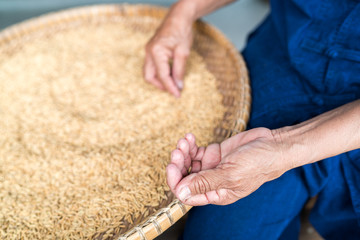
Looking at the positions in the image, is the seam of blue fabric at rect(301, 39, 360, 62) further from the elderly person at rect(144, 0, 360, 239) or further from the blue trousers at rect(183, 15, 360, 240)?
the blue trousers at rect(183, 15, 360, 240)

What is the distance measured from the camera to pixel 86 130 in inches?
44.4

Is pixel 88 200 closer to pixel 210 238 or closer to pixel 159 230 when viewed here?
pixel 159 230

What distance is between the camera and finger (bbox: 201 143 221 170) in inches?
33.4

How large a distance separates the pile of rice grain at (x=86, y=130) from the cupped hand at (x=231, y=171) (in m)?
0.16

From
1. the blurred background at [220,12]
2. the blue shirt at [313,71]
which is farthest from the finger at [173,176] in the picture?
the blurred background at [220,12]

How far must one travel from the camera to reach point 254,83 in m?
1.18

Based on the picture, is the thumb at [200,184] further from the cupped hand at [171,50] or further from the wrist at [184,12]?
the wrist at [184,12]

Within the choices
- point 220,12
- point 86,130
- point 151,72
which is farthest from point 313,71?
point 220,12

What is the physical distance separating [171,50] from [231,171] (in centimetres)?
67

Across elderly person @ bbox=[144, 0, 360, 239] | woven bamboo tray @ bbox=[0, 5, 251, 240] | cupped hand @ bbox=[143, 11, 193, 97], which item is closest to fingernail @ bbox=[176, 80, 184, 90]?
cupped hand @ bbox=[143, 11, 193, 97]

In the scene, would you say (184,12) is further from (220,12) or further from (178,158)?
Answer: (220,12)

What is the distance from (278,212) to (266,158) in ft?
0.89

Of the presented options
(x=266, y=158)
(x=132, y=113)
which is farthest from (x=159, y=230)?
(x=132, y=113)

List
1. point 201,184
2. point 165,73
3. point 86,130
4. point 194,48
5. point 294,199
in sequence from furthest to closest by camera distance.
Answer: point 194,48
point 165,73
point 86,130
point 294,199
point 201,184
